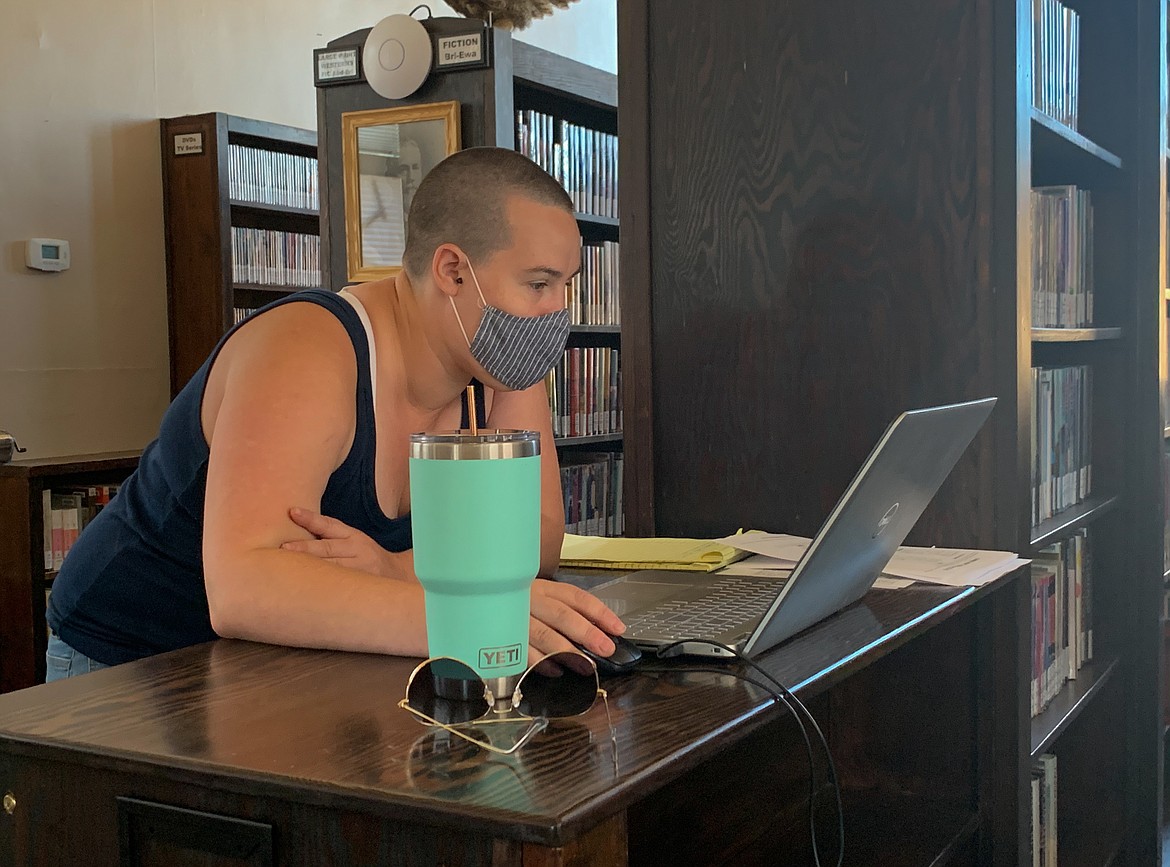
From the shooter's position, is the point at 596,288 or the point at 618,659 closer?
the point at 618,659

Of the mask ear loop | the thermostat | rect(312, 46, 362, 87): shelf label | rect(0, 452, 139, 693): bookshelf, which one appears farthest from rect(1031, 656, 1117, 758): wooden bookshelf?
the thermostat

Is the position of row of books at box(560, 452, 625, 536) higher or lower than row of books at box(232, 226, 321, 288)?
lower

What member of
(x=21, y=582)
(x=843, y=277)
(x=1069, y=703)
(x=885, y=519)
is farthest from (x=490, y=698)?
(x=21, y=582)

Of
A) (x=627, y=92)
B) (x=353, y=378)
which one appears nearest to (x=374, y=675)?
(x=353, y=378)

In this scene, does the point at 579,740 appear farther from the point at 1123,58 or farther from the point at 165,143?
the point at 165,143

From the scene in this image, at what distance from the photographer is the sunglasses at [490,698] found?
84cm

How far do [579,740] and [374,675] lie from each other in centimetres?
27

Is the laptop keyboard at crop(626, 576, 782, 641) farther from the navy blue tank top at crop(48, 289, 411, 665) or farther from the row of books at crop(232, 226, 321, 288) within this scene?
the row of books at crop(232, 226, 321, 288)

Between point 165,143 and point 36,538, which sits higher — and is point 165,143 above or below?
above

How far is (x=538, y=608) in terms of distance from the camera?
103cm

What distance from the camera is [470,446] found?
0.84 metres

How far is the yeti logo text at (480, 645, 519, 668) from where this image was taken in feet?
2.87

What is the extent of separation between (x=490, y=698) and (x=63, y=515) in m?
3.41

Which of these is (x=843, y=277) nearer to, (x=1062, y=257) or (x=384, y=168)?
(x=1062, y=257)
